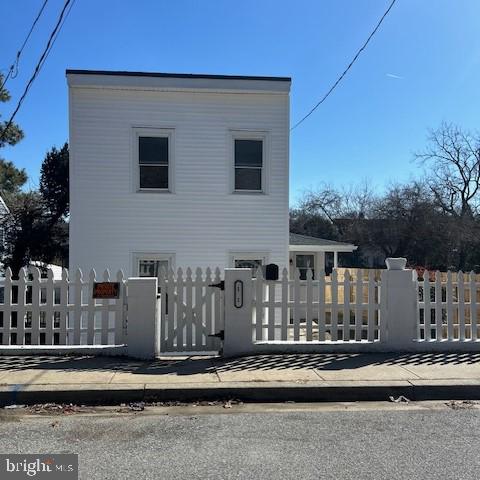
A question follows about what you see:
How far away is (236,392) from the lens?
6.28m

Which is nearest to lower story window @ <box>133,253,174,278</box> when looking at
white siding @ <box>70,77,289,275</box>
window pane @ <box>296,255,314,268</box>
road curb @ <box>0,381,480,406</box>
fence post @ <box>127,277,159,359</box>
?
white siding @ <box>70,77,289,275</box>

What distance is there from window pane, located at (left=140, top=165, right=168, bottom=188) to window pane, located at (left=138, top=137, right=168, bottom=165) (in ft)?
0.58

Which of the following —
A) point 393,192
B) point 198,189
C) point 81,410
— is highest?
point 393,192

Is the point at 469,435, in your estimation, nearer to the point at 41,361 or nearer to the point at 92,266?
the point at 41,361

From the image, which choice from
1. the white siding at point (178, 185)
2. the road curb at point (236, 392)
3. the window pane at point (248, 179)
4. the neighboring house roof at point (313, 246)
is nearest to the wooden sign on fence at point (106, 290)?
the road curb at point (236, 392)

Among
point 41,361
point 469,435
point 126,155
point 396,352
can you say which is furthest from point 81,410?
point 126,155

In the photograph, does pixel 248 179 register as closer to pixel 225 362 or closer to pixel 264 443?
pixel 225 362

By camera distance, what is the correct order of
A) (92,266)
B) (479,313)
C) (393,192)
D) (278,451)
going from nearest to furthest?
(278,451) → (479,313) → (92,266) → (393,192)

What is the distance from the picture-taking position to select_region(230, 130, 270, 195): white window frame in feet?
44.9

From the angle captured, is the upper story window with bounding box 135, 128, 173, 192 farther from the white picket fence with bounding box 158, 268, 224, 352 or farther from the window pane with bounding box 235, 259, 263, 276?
the white picket fence with bounding box 158, 268, 224, 352

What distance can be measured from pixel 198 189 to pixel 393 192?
35.3 meters

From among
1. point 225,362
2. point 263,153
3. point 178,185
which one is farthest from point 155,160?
point 225,362

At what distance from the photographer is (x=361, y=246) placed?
4656 cm

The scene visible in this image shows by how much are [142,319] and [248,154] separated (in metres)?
7.02
